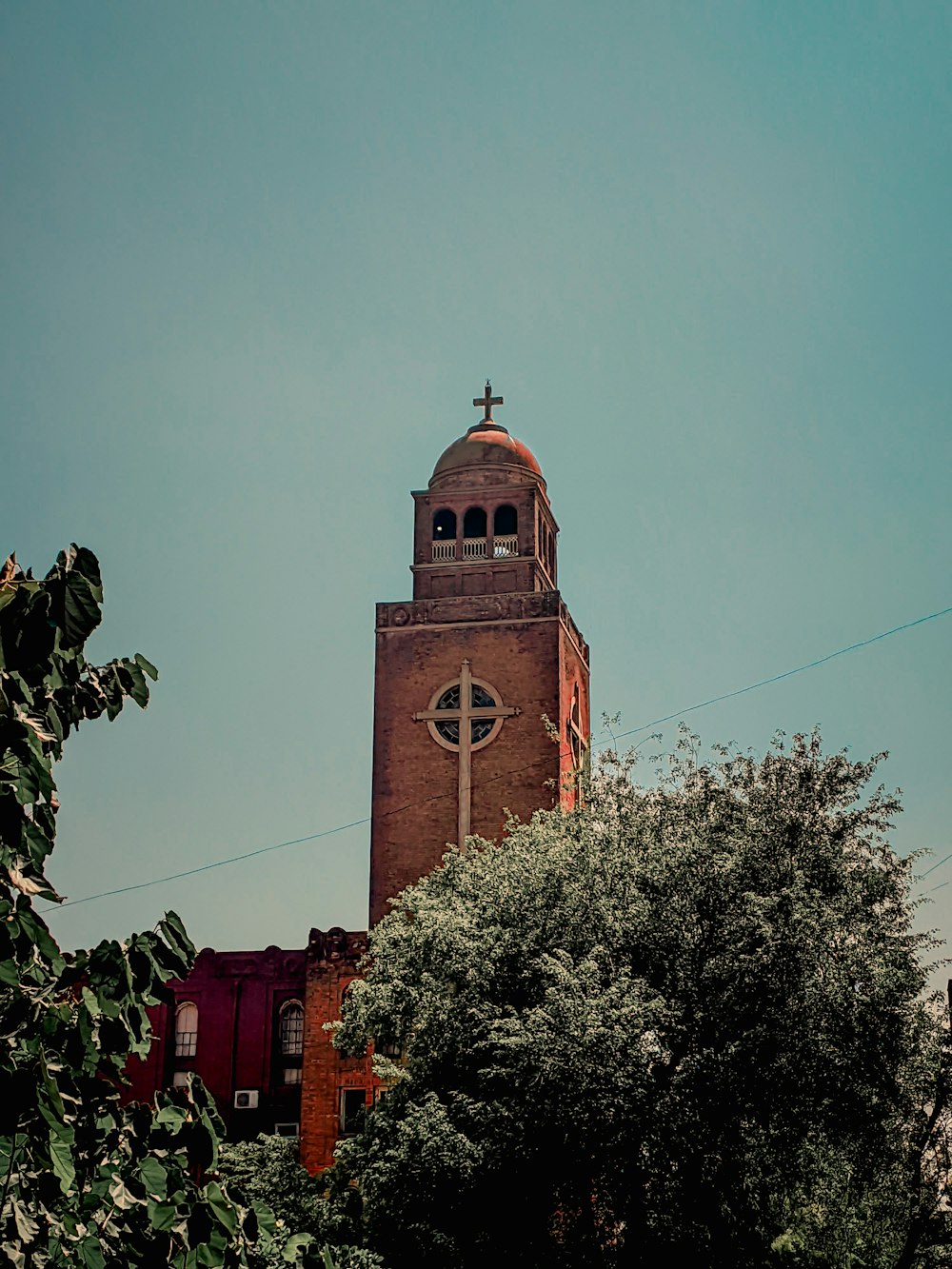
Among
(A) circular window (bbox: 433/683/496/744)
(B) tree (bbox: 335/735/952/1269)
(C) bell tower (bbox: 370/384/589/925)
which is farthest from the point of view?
(A) circular window (bbox: 433/683/496/744)

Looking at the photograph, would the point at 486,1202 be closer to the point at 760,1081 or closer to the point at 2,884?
the point at 760,1081

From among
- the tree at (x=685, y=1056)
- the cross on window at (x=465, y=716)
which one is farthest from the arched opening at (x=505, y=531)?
the tree at (x=685, y=1056)

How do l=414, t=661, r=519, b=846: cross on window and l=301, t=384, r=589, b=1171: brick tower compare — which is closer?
l=301, t=384, r=589, b=1171: brick tower

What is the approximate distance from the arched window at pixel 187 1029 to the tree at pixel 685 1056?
13.8 meters

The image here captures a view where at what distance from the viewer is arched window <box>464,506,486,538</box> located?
41.6 meters

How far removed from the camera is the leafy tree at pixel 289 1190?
25.4 meters

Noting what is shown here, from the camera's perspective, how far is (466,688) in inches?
1531

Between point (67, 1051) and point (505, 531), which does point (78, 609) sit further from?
point (505, 531)

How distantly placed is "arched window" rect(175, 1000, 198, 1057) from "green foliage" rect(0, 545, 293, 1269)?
101 feet

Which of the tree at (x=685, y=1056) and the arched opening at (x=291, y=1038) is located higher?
the arched opening at (x=291, y=1038)

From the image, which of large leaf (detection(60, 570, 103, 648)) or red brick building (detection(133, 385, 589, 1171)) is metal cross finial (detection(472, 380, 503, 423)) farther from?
large leaf (detection(60, 570, 103, 648))

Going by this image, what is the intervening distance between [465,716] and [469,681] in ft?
3.17

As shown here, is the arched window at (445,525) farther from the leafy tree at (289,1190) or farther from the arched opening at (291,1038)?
the leafy tree at (289,1190)

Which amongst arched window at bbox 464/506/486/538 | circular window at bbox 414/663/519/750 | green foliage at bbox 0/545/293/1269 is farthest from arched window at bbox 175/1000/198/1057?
green foliage at bbox 0/545/293/1269
